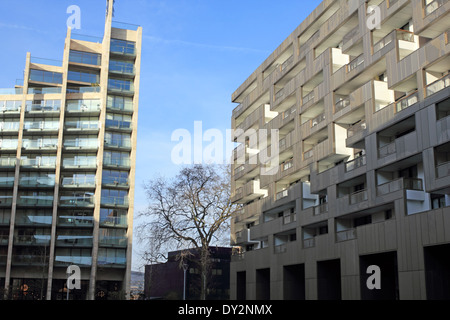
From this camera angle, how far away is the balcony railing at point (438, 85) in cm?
2875

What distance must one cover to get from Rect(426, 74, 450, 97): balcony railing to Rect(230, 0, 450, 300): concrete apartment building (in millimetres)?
76

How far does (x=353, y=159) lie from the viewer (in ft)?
121

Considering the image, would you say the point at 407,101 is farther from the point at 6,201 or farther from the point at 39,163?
the point at 6,201

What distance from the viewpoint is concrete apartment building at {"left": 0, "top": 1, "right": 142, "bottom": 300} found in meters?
67.6

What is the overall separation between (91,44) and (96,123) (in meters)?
13.1

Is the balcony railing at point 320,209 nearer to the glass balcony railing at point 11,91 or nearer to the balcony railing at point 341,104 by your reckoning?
the balcony railing at point 341,104

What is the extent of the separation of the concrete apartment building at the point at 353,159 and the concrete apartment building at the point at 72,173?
20.3 m

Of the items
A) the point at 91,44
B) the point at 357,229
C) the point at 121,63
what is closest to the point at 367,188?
the point at 357,229

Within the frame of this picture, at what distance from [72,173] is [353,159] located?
45336mm

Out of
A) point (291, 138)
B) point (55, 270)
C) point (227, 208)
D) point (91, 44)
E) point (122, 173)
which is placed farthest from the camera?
point (91, 44)

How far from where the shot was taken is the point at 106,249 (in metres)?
69.2

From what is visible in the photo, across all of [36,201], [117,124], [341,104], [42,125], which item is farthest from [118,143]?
[341,104]

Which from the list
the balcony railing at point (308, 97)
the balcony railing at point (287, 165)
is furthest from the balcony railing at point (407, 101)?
the balcony railing at point (287, 165)

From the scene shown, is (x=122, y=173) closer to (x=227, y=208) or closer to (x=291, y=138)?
(x=227, y=208)
